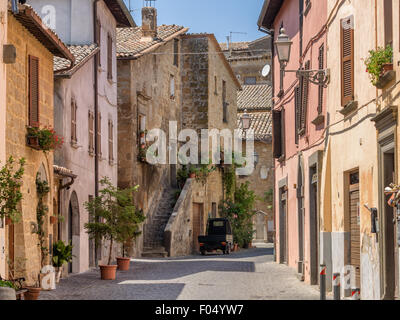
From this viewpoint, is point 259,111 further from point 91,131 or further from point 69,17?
point 91,131

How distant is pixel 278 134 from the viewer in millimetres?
26078

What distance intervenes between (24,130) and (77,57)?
7.11 meters

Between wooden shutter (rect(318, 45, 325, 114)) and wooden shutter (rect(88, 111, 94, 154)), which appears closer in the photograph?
wooden shutter (rect(318, 45, 325, 114))

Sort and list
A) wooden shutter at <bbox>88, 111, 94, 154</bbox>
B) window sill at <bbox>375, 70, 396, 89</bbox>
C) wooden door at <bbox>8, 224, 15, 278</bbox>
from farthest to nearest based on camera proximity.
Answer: wooden shutter at <bbox>88, 111, 94, 154</bbox>
wooden door at <bbox>8, 224, 15, 278</bbox>
window sill at <bbox>375, 70, 396, 89</bbox>

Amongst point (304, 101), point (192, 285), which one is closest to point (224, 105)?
point (304, 101)

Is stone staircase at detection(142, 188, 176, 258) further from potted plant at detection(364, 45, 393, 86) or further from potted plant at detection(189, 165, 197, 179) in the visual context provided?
potted plant at detection(364, 45, 393, 86)

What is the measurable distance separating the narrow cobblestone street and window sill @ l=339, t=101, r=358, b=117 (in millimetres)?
3610

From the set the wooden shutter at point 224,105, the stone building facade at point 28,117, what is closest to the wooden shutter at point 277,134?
the stone building facade at point 28,117

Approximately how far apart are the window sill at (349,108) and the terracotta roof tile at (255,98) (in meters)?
45.3

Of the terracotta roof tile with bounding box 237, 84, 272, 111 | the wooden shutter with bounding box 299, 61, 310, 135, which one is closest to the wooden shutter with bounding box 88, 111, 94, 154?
the wooden shutter with bounding box 299, 61, 310, 135

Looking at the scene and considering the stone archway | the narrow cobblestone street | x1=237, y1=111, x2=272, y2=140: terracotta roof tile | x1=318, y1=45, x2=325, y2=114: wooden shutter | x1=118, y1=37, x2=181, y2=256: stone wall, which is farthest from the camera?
x1=237, y1=111, x2=272, y2=140: terracotta roof tile

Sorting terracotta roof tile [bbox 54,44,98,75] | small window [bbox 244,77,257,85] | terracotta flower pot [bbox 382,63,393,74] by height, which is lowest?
terracotta flower pot [bbox 382,63,393,74]

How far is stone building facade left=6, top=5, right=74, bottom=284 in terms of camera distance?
52.1 ft

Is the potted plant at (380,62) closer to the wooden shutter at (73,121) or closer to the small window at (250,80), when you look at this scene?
the wooden shutter at (73,121)
